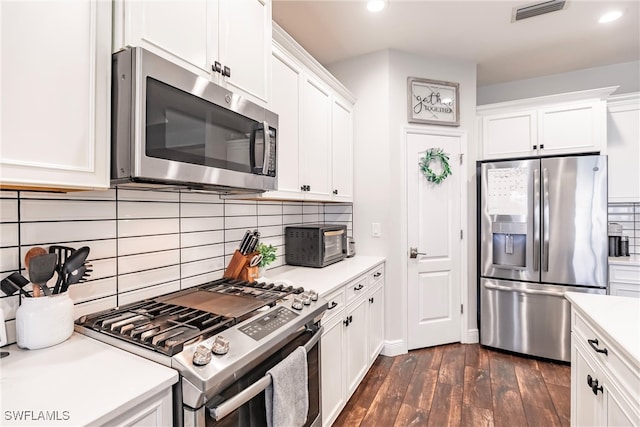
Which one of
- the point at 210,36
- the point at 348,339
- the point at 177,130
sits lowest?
the point at 348,339

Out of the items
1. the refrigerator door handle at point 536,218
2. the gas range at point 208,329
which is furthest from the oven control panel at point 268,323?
the refrigerator door handle at point 536,218

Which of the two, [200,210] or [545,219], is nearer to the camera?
[200,210]

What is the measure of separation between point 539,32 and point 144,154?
3.24 meters

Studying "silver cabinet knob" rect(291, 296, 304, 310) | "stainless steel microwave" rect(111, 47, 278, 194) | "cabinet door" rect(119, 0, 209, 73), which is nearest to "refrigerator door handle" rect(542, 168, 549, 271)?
"silver cabinet knob" rect(291, 296, 304, 310)

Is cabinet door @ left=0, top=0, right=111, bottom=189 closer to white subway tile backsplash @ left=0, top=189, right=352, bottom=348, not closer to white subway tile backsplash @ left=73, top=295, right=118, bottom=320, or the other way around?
white subway tile backsplash @ left=0, top=189, right=352, bottom=348

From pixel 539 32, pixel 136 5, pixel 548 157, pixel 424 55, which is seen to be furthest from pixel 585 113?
pixel 136 5

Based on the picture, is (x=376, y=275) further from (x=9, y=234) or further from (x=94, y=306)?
(x=9, y=234)

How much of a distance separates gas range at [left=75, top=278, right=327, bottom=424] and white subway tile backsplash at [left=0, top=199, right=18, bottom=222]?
0.41 meters

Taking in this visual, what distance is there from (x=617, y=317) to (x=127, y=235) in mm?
2048

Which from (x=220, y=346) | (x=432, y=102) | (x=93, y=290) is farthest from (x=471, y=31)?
(x=93, y=290)

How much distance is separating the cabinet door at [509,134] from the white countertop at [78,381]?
11.0 ft

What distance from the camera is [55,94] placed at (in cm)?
88

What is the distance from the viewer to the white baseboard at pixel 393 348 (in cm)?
288

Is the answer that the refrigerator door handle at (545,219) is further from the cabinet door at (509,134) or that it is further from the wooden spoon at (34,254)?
the wooden spoon at (34,254)
